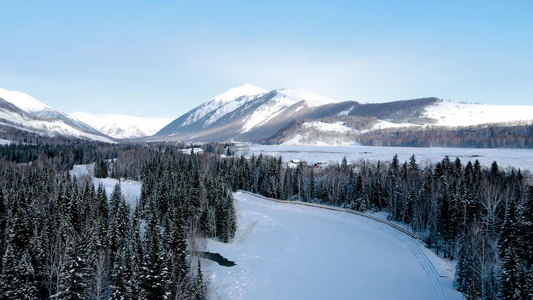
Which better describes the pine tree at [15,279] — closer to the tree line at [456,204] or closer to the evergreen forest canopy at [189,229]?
the evergreen forest canopy at [189,229]

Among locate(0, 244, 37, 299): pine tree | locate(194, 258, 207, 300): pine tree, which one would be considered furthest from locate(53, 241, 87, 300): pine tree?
locate(194, 258, 207, 300): pine tree

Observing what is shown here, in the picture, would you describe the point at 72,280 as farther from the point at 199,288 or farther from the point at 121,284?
the point at 199,288

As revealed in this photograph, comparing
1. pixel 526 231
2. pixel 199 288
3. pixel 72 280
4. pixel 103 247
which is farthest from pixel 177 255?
pixel 526 231

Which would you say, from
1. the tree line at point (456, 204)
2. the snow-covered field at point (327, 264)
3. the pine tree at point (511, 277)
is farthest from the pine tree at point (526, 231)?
the snow-covered field at point (327, 264)

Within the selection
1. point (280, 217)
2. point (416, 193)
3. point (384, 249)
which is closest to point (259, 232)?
point (280, 217)

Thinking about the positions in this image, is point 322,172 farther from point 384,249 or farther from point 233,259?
point 233,259

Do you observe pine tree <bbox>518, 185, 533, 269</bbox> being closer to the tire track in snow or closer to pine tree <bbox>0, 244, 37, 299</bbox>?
the tire track in snow
